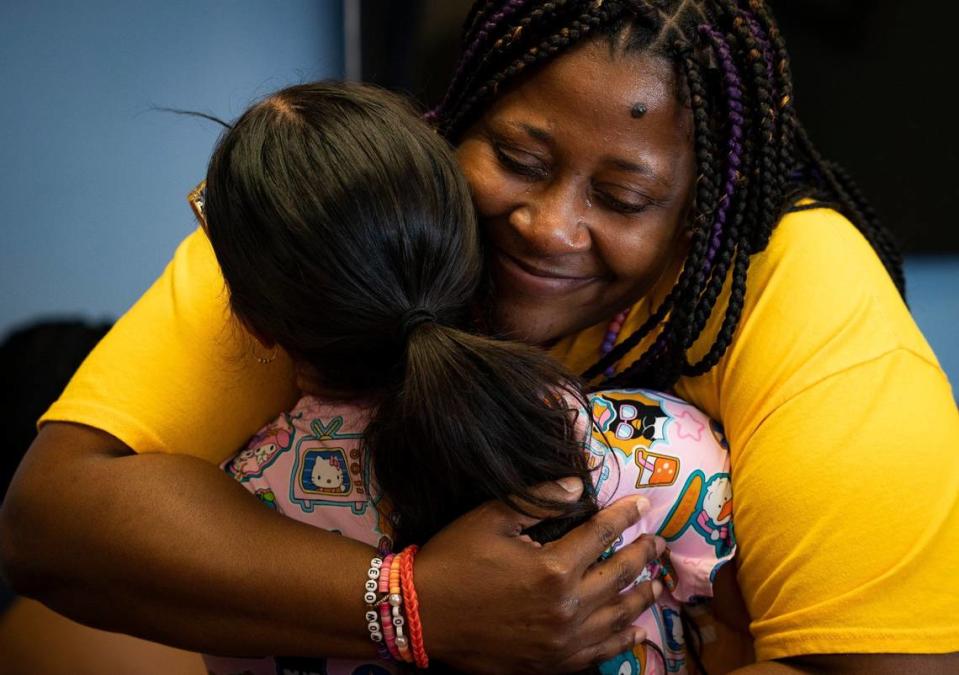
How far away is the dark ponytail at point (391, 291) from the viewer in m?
0.98

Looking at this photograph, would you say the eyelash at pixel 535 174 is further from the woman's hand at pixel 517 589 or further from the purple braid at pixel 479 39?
the woman's hand at pixel 517 589

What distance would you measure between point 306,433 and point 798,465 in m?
0.57

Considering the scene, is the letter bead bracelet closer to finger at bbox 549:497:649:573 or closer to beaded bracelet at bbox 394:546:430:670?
beaded bracelet at bbox 394:546:430:670

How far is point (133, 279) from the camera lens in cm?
253

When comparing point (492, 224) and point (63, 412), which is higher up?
point (492, 224)

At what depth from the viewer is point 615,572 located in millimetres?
1122

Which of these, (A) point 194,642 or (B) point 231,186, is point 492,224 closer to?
(B) point 231,186

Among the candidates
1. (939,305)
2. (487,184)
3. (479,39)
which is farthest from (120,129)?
(939,305)

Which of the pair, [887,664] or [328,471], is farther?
[328,471]

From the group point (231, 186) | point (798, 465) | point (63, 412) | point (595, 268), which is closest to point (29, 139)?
point (63, 412)

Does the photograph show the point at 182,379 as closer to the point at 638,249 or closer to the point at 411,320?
the point at 411,320

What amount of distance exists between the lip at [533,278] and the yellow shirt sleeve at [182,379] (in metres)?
0.34

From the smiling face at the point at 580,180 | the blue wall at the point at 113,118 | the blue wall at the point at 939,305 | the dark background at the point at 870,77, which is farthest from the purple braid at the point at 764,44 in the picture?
the blue wall at the point at 939,305

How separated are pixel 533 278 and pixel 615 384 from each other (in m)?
0.23
